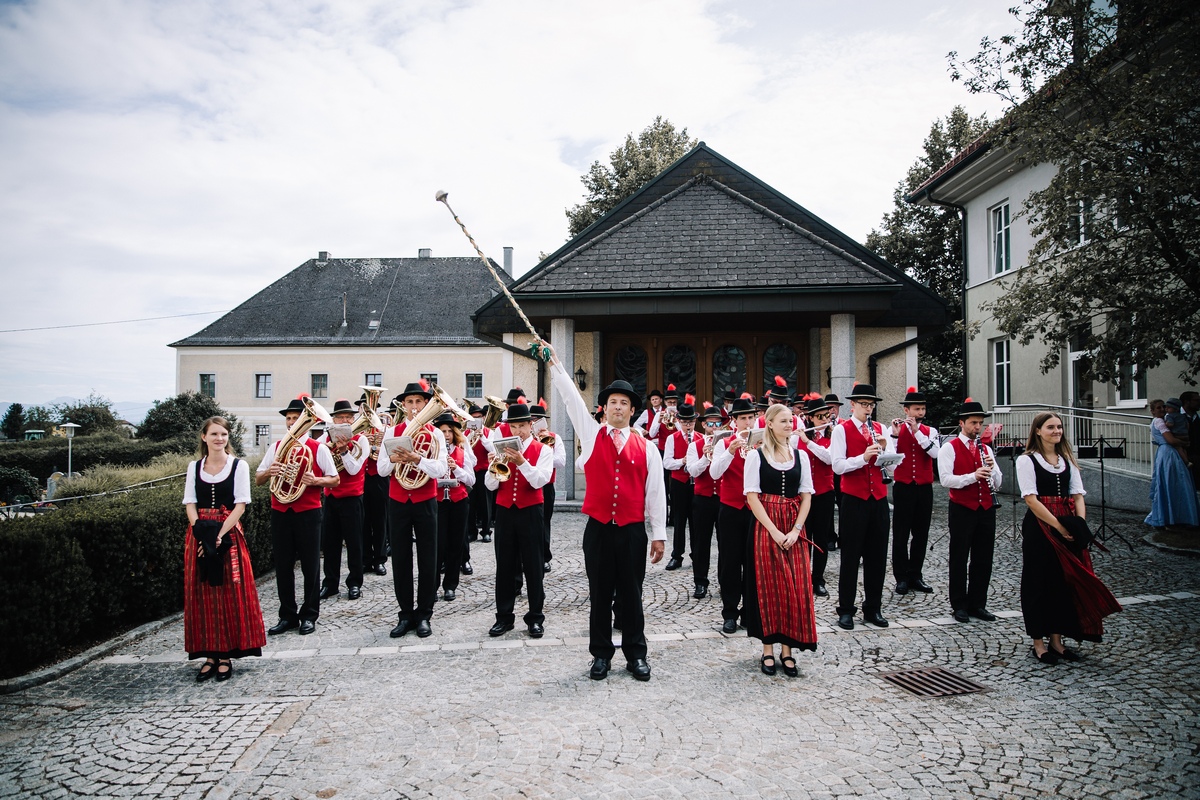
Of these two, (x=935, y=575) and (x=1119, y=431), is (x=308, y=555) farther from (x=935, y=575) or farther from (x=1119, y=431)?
(x=1119, y=431)

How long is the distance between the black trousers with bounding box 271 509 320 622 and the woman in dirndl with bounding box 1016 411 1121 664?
582 centimetres

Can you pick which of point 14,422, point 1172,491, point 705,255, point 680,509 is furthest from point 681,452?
point 14,422

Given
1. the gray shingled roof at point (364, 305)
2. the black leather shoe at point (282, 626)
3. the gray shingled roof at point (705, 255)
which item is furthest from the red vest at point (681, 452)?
the gray shingled roof at point (364, 305)

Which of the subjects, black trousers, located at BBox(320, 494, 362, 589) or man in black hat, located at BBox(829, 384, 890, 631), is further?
black trousers, located at BBox(320, 494, 362, 589)

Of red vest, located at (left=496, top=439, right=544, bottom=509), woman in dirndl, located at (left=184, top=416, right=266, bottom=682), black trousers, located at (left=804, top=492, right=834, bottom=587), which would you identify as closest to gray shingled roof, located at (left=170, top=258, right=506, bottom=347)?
black trousers, located at (left=804, top=492, right=834, bottom=587)

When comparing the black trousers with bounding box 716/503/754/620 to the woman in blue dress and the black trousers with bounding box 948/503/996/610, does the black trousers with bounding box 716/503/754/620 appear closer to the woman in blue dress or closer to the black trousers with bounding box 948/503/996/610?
the black trousers with bounding box 948/503/996/610

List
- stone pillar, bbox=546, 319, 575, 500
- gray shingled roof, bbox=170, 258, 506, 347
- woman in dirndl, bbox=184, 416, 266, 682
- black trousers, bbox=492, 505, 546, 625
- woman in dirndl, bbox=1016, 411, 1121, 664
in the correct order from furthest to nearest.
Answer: gray shingled roof, bbox=170, 258, 506, 347, stone pillar, bbox=546, 319, 575, 500, black trousers, bbox=492, 505, 546, 625, woman in dirndl, bbox=1016, 411, 1121, 664, woman in dirndl, bbox=184, 416, 266, 682

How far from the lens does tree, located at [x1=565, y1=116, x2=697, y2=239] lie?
108 ft

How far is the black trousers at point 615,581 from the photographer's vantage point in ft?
17.5

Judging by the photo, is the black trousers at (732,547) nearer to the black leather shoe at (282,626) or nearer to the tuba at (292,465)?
the tuba at (292,465)

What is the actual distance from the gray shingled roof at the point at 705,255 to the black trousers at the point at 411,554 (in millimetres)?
8030

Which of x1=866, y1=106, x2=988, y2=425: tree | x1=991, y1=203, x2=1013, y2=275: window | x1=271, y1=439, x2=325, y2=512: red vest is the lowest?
x1=271, y1=439, x2=325, y2=512: red vest

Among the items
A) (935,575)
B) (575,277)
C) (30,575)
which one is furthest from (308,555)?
(575,277)

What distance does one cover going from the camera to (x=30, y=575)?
554 cm
